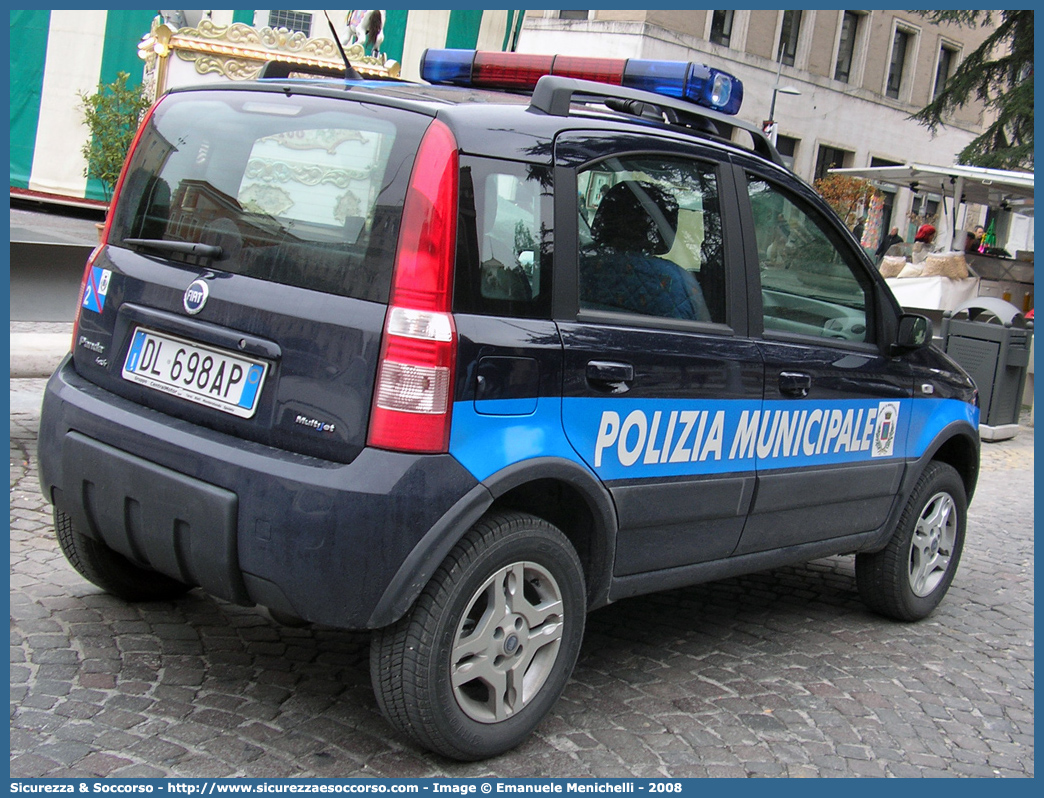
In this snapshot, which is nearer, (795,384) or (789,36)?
(795,384)

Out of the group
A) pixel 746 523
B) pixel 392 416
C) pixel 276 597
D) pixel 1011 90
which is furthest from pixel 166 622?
pixel 1011 90

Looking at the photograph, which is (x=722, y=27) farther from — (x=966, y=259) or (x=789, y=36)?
(x=966, y=259)

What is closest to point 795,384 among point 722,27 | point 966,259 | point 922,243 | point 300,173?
point 300,173

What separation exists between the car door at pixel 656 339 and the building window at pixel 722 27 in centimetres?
3428

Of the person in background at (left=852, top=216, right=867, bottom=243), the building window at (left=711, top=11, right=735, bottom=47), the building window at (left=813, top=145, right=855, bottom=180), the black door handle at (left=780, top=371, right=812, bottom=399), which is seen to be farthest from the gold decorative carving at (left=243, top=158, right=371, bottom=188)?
the building window at (left=813, top=145, right=855, bottom=180)

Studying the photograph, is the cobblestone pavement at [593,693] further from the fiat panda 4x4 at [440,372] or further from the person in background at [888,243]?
the person in background at [888,243]

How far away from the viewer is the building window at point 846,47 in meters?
40.4

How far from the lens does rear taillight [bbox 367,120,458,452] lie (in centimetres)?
287

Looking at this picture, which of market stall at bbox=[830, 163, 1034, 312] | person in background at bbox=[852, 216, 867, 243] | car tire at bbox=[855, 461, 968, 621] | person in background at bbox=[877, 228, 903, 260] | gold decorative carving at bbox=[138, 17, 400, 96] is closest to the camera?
car tire at bbox=[855, 461, 968, 621]

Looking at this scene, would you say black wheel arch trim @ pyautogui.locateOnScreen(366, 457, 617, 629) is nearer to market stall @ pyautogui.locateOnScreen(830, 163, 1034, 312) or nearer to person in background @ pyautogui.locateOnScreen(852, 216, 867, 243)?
market stall @ pyautogui.locateOnScreen(830, 163, 1034, 312)

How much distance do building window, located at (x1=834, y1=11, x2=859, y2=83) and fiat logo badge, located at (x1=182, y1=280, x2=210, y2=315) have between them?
133ft

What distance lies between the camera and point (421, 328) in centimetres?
289

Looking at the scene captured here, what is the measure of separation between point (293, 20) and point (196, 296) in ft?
59.6

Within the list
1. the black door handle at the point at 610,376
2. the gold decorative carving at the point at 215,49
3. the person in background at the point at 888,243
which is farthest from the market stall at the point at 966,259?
the black door handle at the point at 610,376
